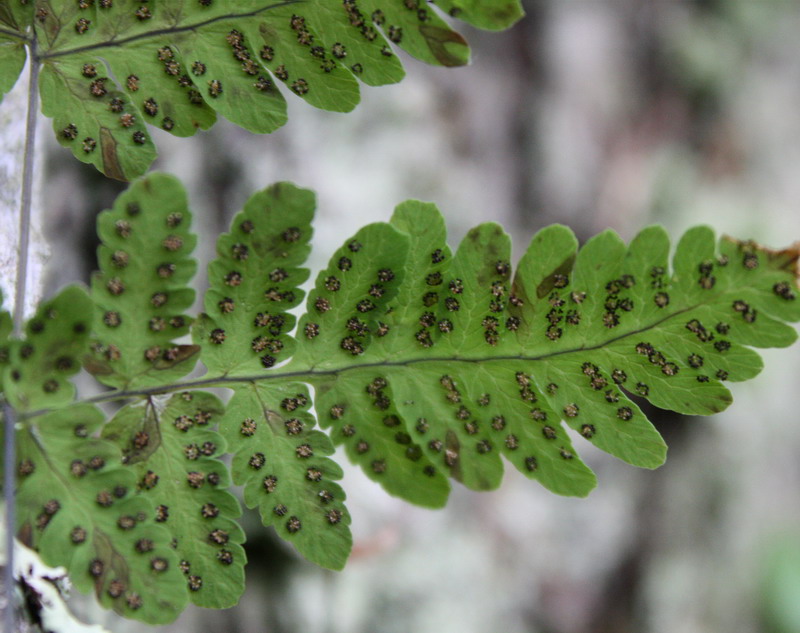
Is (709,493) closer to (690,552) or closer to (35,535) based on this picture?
(690,552)

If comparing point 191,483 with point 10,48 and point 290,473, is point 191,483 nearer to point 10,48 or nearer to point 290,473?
point 290,473

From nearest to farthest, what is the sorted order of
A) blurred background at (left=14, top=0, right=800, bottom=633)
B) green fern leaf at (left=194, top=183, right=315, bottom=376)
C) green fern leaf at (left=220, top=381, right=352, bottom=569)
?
green fern leaf at (left=194, top=183, right=315, bottom=376) < green fern leaf at (left=220, top=381, right=352, bottom=569) < blurred background at (left=14, top=0, right=800, bottom=633)

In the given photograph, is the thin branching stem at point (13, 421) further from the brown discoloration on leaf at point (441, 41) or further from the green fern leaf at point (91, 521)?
the brown discoloration on leaf at point (441, 41)

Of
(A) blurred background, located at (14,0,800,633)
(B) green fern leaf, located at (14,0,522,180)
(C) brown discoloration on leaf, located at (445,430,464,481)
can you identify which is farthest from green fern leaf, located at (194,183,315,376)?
(A) blurred background, located at (14,0,800,633)

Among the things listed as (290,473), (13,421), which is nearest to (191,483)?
(290,473)

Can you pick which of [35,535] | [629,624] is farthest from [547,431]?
[629,624]

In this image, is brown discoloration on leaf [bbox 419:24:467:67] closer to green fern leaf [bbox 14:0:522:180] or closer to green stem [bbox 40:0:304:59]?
green fern leaf [bbox 14:0:522:180]

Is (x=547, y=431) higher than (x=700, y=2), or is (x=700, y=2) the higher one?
(x=700, y=2)
